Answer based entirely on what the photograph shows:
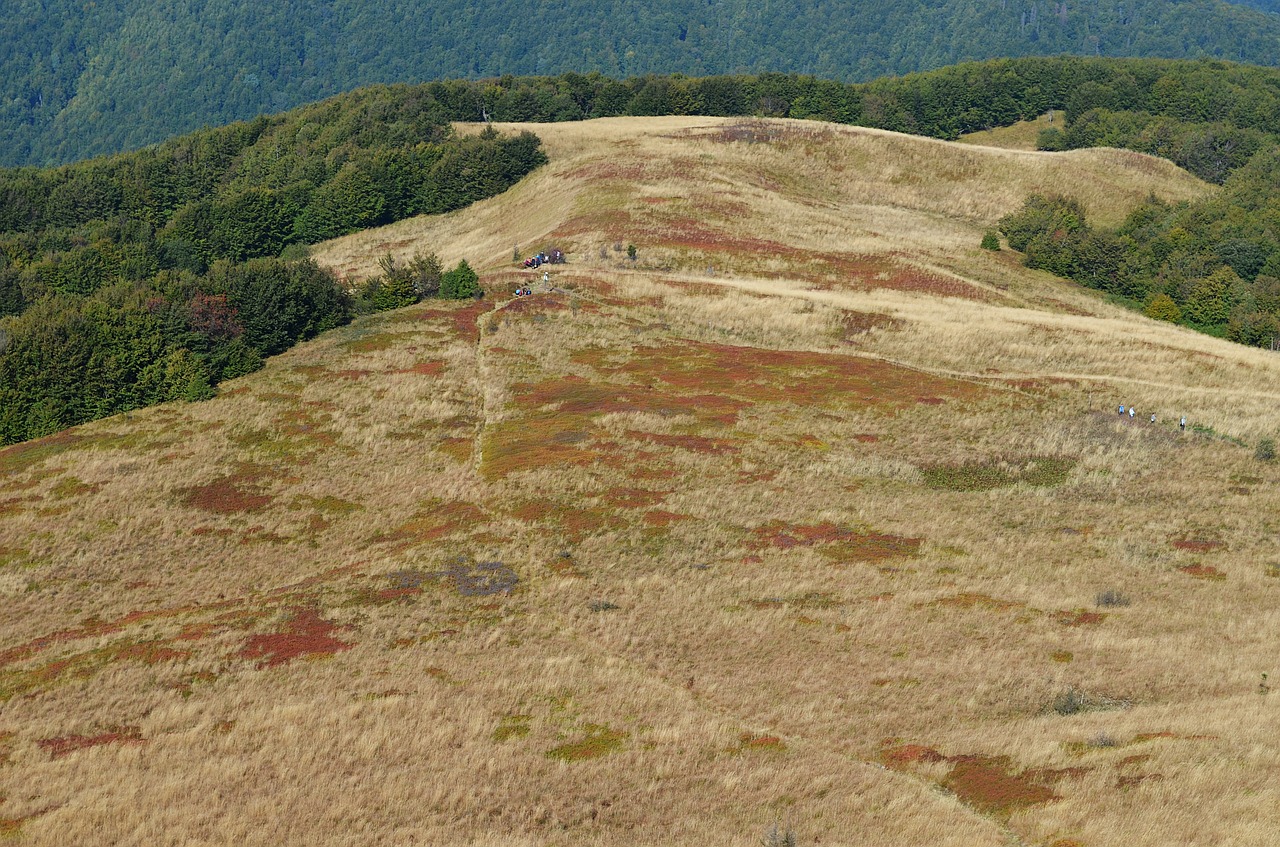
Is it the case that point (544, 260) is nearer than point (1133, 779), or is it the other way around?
point (1133, 779)

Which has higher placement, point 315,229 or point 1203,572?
point 315,229

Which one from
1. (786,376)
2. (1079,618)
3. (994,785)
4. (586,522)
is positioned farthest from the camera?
(786,376)

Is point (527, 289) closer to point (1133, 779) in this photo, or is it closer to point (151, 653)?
point (151, 653)

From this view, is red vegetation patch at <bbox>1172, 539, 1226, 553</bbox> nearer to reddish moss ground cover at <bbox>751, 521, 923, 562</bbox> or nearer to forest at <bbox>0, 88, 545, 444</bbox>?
reddish moss ground cover at <bbox>751, 521, 923, 562</bbox>

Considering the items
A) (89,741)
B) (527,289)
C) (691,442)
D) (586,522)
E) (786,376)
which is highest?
(527,289)

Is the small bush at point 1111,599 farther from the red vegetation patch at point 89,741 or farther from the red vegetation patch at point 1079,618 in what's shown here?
the red vegetation patch at point 89,741

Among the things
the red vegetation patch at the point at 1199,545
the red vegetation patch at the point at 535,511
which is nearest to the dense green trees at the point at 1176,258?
the red vegetation patch at the point at 1199,545

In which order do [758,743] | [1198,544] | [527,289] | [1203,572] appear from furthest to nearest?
[527,289], [1198,544], [1203,572], [758,743]

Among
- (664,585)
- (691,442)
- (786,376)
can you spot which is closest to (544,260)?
(786,376)
